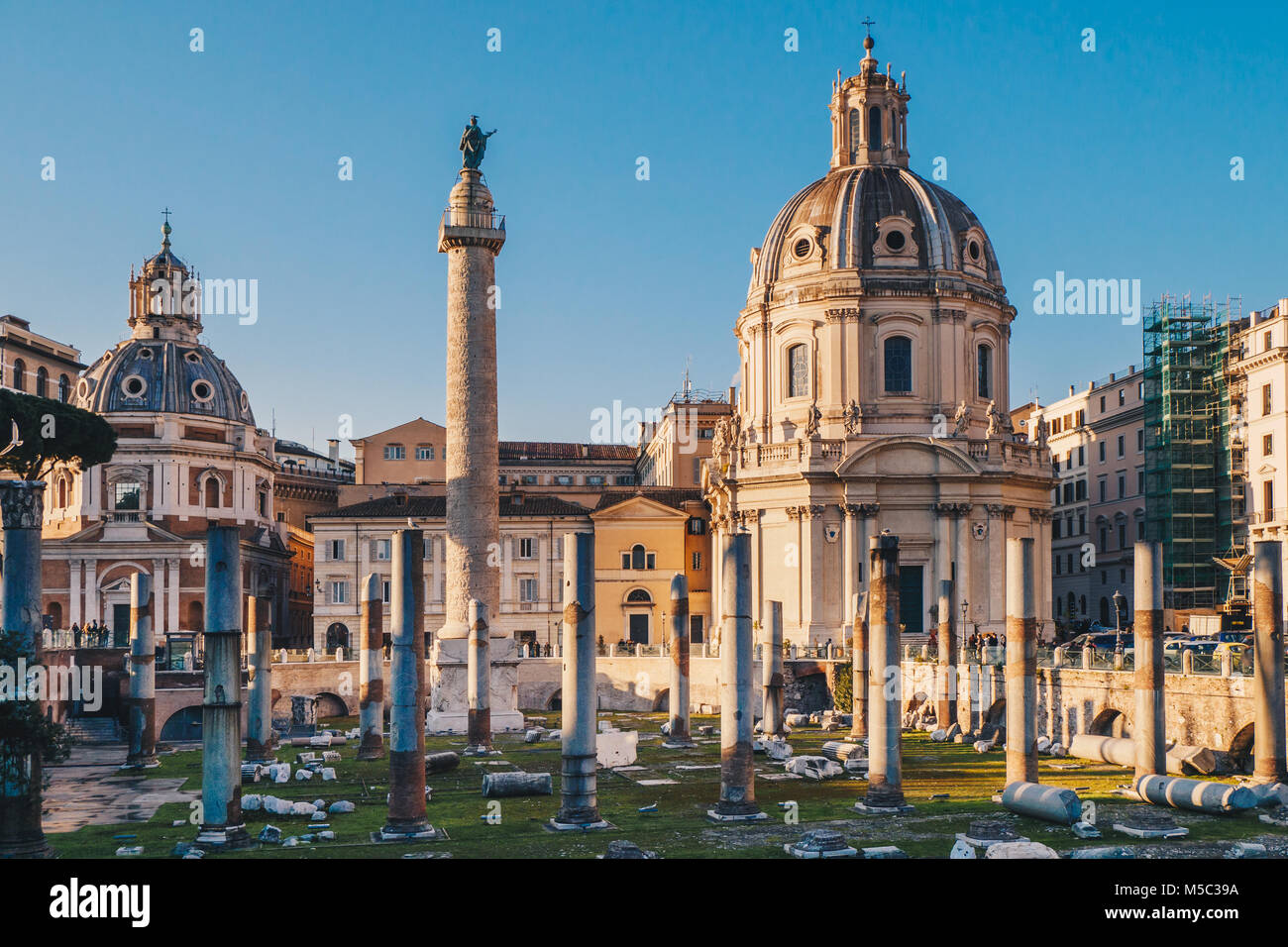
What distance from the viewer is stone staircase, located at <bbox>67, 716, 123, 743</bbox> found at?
4678 cm

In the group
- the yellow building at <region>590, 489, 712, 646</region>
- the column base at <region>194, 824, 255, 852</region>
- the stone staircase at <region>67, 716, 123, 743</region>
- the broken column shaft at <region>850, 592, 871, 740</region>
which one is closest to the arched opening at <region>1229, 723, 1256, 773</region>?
the broken column shaft at <region>850, 592, 871, 740</region>

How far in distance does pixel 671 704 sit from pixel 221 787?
66.8 ft

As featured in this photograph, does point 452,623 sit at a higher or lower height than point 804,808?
higher

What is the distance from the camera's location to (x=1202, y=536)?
2493 inches

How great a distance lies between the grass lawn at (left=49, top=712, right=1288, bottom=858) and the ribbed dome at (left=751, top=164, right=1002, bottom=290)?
28.0 metres

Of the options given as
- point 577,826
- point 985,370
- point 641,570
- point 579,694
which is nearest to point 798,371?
point 985,370

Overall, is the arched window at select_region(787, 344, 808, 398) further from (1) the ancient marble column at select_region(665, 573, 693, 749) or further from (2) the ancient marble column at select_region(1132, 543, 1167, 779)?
(2) the ancient marble column at select_region(1132, 543, 1167, 779)

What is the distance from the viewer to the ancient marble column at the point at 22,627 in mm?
21156

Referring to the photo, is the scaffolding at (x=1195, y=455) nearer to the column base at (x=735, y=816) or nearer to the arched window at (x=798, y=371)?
the arched window at (x=798, y=371)

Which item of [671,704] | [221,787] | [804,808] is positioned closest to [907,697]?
[671,704]

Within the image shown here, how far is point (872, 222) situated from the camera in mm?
60750

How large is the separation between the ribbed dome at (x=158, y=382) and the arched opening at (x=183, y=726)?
29349mm

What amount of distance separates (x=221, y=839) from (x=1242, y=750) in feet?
70.1
